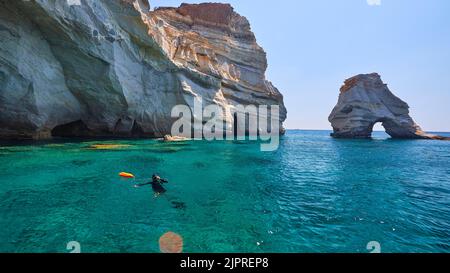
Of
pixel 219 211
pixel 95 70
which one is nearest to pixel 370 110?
pixel 95 70

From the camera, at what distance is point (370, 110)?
53.4 m

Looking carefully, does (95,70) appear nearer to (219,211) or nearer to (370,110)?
(219,211)

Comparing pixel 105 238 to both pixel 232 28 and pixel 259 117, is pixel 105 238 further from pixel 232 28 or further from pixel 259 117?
pixel 232 28

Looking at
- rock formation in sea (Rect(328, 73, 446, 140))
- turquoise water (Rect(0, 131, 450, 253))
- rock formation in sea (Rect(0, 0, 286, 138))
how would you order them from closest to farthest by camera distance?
turquoise water (Rect(0, 131, 450, 253)) → rock formation in sea (Rect(0, 0, 286, 138)) → rock formation in sea (Rect(328, 73, 446, 140))

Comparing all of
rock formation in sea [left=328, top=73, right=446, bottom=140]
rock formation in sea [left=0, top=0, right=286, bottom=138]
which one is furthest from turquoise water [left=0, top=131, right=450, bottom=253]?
rock formation in sea [left=328, top=73, right=446, bottom=140]

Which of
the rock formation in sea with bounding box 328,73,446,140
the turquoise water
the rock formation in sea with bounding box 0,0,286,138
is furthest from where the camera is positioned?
the rock formation in sea with bounding box 328,73,446,140

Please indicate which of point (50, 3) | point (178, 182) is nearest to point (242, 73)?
point (50, 3)

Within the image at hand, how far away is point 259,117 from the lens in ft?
172

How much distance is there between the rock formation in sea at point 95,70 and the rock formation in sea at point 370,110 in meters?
31.2

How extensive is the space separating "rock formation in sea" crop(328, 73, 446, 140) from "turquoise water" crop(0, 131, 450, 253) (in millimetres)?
45232

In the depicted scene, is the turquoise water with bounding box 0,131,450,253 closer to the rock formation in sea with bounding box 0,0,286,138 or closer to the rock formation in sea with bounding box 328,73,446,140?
the rock formation in sea with bounding box 0,0,286,138

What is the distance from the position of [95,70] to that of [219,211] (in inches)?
971

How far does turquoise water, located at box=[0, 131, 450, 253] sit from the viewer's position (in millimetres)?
5688
